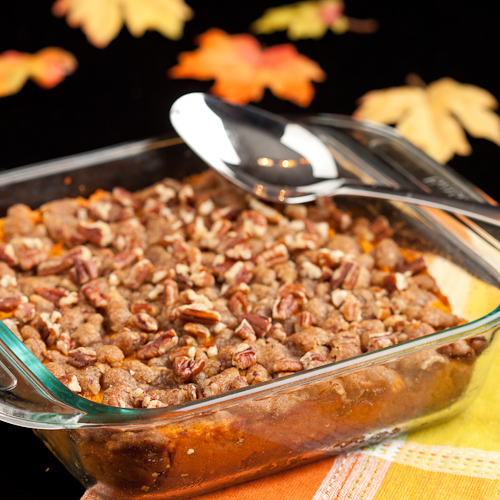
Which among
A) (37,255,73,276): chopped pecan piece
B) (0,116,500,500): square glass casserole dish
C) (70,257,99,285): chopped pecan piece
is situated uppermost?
(37,255,73,276): chopped pecan piece

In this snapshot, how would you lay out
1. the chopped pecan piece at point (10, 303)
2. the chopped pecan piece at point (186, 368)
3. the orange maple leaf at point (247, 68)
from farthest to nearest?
the orange maple leaf at point (247, 68) → the chopped pecan piece at point (10, 303) → the chopped pecan piece at point (186, 368)

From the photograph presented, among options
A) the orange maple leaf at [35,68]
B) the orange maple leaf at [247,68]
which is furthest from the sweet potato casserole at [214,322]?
the orange maple leaf at [35,68]

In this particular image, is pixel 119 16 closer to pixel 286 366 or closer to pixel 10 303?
pixel 10 303

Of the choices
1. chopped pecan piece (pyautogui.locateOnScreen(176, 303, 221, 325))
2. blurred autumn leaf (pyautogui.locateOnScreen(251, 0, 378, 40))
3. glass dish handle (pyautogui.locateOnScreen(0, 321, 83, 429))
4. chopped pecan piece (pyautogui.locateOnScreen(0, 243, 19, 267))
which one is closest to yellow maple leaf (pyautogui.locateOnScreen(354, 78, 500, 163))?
blurred autumn leaf (pyautogui.locateOnScreen(251, 0, 378, 40))

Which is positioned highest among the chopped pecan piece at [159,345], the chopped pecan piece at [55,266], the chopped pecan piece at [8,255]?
the chopped pecan piece at [8,255]

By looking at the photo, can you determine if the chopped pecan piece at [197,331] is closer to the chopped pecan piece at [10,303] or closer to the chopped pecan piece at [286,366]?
the chopped pecan piece at [286,366]

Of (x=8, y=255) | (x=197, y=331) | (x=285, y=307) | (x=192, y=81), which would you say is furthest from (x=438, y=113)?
(x=8, y=255)

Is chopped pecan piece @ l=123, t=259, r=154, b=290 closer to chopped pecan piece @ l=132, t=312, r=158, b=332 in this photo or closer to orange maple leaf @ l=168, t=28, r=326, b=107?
chopped pecan piece @ l=132, t=312, r=158, b=332
